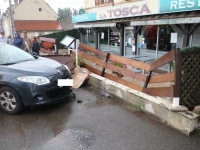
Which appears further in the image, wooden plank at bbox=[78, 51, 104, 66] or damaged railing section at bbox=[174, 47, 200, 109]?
wooden plank at bbox=[78, 51, 104, 66]

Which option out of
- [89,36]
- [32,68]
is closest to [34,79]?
[32,68]

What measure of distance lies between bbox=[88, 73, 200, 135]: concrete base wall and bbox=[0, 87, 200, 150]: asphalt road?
0.14 meters

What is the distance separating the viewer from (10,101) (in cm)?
412

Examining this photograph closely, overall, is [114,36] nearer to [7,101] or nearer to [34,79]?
[34,79]

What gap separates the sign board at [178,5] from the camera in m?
6.49

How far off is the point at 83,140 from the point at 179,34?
7.01 metres

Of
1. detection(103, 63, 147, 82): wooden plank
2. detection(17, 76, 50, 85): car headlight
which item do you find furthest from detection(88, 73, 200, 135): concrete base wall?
detection(17, 76, 50, 85): car headlight

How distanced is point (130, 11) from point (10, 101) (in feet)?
24.5

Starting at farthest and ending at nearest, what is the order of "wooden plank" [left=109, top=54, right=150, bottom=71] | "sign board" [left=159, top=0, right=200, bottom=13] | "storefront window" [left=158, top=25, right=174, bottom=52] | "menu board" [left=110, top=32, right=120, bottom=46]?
"menu board" [left=110, top=32, right=120, bottom=46] < "storefront window" [left=158, top=25, right=174, bottom=52] < "sign board" [left=159, top=0, right=200, bottom=13] < "wooden plank" [left=109, top=54, right=150, bottom=71]

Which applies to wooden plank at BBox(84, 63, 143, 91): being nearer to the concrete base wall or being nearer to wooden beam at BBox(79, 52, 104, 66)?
wooden beam at BBox(79, 52, 104, 66)

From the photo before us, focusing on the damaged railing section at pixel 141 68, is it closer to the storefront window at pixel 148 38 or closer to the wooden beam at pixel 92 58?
the wooden beam at pixel 92 58

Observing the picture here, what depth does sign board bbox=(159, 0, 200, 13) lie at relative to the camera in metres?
6.49

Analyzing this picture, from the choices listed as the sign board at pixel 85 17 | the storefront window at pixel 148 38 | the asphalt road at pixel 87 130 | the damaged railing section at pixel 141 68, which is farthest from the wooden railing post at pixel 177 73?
the sign board at pixel 85 17

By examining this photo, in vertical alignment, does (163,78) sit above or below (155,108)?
above
